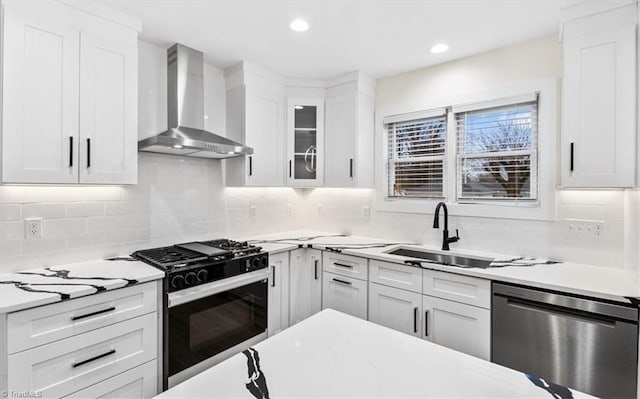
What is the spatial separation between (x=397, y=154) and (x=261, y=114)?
54.9 inches

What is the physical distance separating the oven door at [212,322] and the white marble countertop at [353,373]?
4.16ft

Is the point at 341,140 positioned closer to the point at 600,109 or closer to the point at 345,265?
the point at 345,265

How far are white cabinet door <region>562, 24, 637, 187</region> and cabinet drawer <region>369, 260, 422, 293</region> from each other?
1.14 m

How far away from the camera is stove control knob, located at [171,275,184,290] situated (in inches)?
78.7

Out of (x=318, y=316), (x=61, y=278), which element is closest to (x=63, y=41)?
(x=61, y=278)

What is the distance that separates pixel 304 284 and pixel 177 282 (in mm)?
1241

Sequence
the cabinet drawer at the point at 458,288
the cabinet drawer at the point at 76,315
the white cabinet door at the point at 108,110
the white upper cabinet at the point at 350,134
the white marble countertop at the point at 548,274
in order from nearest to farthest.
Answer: the cabinet drawer at the point at 76,315
the white marble countertop at the point at 548,274
the white cabinet door at the point at 108,110
the cabinet drawer at the point at 458,288
the white upper cabinet at the point at 350,134

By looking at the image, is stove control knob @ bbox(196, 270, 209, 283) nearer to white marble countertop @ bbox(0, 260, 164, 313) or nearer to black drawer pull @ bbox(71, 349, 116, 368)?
white marble countertop @ bbox(0, 260, 164, 313)

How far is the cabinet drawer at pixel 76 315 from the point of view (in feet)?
4.80

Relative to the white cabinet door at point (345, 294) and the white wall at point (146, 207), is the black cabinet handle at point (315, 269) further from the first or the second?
the white wall at point (146, 207)

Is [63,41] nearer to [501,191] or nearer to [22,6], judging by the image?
[22,6]

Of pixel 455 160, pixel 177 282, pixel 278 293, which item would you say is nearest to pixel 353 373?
pixel 177 282

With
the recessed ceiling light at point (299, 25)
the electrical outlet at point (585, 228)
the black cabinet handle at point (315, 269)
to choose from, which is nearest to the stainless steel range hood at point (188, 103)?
the recessed ceiling light at point (299, 25)

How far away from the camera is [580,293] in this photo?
5.71 ft
